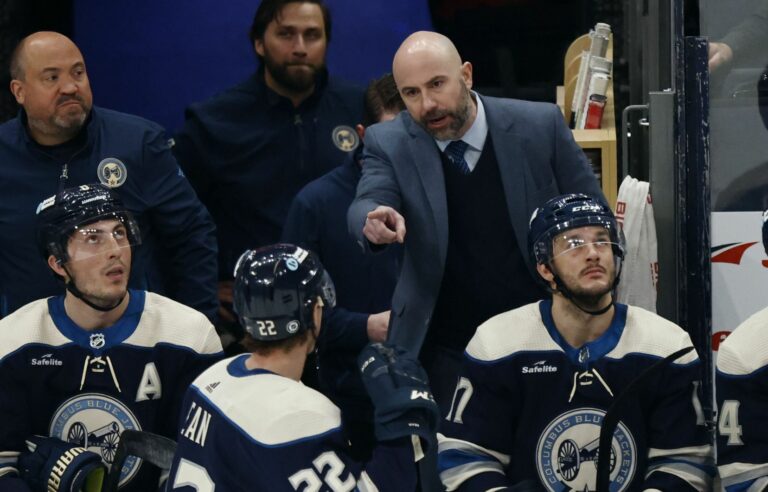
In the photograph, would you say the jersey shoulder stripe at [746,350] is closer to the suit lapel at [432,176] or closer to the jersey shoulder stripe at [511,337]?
the jersey shoulder stripe at [511,337]

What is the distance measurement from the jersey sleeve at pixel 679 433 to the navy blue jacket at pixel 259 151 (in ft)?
6.05

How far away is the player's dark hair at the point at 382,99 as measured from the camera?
475 centimetres

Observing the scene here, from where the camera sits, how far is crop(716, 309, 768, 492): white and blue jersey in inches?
141

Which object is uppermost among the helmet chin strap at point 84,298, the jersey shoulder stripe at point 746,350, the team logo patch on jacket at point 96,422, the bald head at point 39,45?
the bald head at point 39,45

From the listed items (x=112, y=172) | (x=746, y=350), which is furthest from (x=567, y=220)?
(x=112, y=172)

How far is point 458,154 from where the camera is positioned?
166 inches

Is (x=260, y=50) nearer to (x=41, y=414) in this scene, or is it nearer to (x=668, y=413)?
(x=41, y=414)

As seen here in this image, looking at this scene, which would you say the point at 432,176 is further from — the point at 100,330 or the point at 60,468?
the point at 60,468

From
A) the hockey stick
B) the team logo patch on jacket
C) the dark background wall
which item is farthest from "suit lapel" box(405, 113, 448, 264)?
the dark background wall

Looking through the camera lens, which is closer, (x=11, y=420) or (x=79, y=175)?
(x=11, y=420)

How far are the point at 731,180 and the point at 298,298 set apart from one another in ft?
6.21

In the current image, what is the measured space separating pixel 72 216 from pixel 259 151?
132 cm

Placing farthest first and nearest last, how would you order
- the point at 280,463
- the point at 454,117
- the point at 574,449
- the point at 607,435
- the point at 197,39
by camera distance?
the point at 197,39 → the point at 454,117 → the point at 574,449 → the point at 607,435 → the point at 280,463

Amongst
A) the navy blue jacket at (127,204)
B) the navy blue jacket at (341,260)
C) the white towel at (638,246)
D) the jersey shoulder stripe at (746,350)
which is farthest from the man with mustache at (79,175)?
the jersey shoulder stripe at (746,350)
